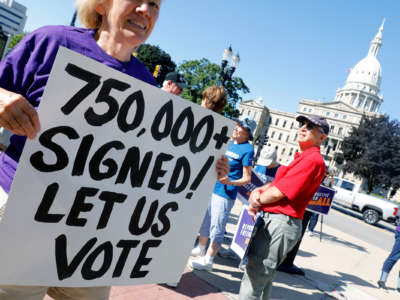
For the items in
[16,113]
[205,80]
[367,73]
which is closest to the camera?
[16,113]

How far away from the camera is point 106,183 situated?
121 cm

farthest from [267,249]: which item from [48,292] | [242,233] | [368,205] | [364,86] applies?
[364,86]

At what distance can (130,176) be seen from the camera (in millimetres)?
1257

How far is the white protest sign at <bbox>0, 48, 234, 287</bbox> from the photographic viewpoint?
41.7 inches

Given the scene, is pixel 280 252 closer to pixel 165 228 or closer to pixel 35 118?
pixel 165 228

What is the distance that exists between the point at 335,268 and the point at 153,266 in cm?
536

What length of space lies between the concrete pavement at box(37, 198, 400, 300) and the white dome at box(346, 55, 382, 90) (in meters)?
104

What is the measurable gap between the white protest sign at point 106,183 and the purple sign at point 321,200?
3.98 metres

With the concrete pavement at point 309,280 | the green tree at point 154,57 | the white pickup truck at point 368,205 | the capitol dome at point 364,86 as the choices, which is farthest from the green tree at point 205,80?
the capitol dome at point 364,86

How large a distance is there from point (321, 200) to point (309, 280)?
52.5 inches

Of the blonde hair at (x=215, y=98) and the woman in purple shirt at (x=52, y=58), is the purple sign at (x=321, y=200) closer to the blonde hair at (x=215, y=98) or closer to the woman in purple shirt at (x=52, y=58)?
the blonde hair at (x=215, y=98)

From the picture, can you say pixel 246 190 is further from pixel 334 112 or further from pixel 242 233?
pixel 334 112

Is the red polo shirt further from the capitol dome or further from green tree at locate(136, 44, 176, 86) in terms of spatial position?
the capitol dome

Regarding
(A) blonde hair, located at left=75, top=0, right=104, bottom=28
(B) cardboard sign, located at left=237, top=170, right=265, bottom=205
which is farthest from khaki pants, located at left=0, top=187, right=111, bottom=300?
(B) cardboard sign, located at left=237, top=170, right=265, bottom=205
